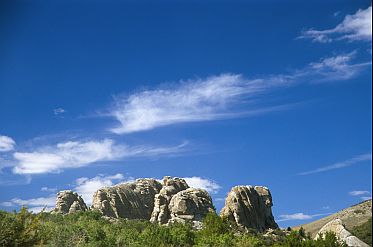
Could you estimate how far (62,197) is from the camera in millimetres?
79125

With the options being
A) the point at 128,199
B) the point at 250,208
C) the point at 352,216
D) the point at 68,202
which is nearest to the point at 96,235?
the point at 68,202

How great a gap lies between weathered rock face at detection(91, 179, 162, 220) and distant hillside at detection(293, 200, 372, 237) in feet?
135

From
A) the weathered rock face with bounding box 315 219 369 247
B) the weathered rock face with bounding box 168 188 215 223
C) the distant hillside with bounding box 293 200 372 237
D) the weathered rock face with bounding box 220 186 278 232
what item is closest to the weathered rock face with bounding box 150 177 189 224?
the weathered rock face with bounding box 168 188 215 223

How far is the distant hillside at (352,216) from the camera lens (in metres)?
104

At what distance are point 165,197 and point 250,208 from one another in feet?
47.7

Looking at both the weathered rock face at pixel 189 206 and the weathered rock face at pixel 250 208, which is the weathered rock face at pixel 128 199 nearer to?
the weathered rock face at pixel 189 206

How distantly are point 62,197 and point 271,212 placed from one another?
36538mm

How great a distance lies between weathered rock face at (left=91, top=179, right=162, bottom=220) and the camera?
77.4 metres

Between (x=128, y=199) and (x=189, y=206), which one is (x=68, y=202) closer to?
(x=128, y=199)

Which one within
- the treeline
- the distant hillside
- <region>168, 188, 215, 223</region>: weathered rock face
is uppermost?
the distant hillside

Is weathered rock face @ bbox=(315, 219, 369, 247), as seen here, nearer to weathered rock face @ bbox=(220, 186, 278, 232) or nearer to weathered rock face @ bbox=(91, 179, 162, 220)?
weathered rock face @ bbox=(220, 186, 278, 232)

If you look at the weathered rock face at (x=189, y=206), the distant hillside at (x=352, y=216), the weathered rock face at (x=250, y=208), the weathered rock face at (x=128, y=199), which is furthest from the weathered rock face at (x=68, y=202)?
the distant hillside at (x=352, y=216)

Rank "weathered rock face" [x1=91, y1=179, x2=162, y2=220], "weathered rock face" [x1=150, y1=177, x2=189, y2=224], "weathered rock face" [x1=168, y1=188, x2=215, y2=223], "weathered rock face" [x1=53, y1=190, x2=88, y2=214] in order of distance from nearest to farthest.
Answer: "weathered rock face" [x1=168, y1=188, x2=215, y2=223]
"weathered rock face" [x1=91, y1=179, x2=162, y2=220]
"weathered rock face" [x1=53, y1=190, x2=88, y2=214]
"weathered rock face" [x1=150, y1=177, x2=189, y2=224]

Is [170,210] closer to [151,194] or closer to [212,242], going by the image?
[151,194]
